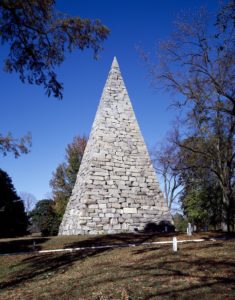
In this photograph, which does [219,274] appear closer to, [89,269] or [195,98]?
[89,269]

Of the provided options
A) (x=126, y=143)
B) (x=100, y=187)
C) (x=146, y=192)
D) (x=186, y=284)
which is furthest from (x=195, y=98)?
(x=186, y=284)

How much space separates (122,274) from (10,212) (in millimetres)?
27389

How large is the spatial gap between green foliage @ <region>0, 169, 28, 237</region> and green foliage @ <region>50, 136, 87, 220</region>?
15.9 feet

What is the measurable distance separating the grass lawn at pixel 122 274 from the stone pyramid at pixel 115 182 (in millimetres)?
5321

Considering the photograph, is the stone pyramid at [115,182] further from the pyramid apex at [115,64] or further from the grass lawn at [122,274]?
the grass lawn at [122,274]

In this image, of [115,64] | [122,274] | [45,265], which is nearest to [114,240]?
[45,265]

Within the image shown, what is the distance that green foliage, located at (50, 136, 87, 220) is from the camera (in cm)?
3925

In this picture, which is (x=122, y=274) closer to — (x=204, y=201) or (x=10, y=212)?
(x=204, y=201)

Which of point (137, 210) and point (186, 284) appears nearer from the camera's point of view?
point (186, 284)

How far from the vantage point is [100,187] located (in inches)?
762

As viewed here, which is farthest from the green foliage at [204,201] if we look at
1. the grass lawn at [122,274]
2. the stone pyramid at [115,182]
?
the grass lawn at [122,274]

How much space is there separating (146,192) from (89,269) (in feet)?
36.1

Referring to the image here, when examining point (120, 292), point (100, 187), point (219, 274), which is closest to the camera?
point (120, 292)

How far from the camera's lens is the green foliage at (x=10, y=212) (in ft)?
106
